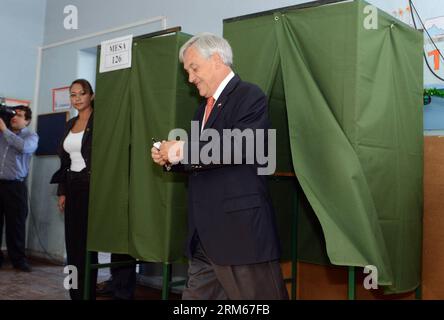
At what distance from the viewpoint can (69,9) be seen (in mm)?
5262

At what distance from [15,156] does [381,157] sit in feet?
11.7

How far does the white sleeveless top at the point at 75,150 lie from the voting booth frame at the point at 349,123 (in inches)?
28.9

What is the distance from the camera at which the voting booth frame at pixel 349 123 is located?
2.00m

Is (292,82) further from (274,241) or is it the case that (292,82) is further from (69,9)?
(69,9)

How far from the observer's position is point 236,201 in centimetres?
182

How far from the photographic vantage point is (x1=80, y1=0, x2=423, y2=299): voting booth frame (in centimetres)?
200

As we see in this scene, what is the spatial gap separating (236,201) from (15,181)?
3.40 metres

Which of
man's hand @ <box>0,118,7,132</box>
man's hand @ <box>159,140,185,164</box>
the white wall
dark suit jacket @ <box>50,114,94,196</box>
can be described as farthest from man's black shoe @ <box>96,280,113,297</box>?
the white wall

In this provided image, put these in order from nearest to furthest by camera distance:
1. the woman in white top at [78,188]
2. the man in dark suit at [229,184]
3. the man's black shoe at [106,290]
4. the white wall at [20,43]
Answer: the man in dark suit at [229,184], the woman in white top at [78,188], the man's black shoe at [106,290], the white wall at [20,43]

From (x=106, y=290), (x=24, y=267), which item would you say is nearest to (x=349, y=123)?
(x=106, y=290)

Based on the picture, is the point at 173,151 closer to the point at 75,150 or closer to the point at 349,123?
the point at 349,123

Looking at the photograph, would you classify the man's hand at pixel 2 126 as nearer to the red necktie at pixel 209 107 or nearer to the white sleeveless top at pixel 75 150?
the white sleeveless top at pixel 75 150

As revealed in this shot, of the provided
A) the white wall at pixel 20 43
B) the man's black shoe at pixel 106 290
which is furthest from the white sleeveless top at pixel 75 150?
the white wall at pixel 20 43

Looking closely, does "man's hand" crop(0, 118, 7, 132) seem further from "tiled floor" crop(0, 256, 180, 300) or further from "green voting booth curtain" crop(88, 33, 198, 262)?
"green voting booth curtain" crop(88, 33, 198, 262)
